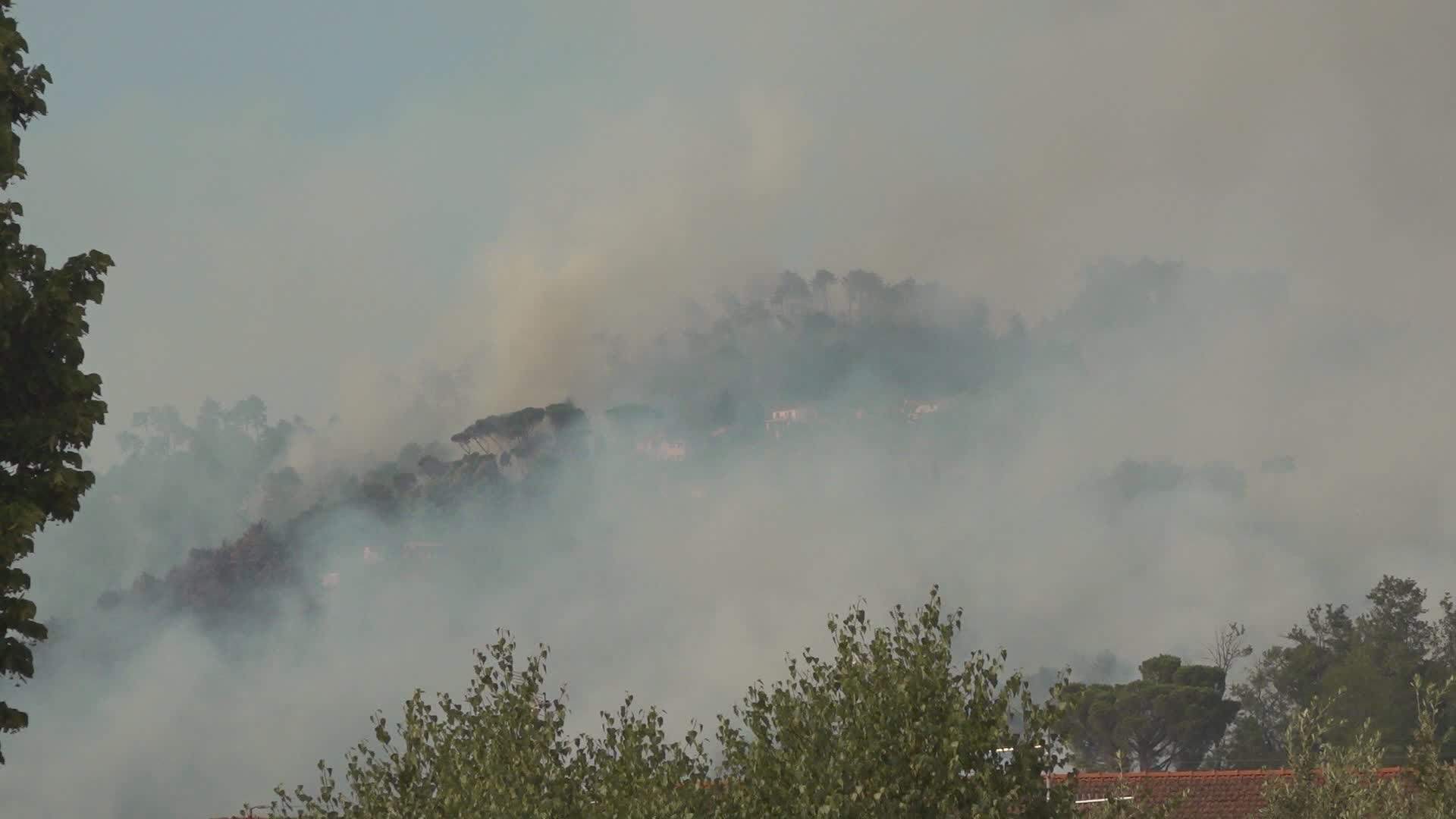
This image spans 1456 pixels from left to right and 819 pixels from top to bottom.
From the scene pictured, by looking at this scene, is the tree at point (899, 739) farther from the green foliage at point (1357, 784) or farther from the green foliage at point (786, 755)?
the green foliage at point (1357, 784)

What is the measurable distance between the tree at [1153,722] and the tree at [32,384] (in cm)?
9966

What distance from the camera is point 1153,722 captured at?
11325 cm

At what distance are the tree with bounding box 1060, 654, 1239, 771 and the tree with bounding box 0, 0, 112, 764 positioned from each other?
99.7 meters

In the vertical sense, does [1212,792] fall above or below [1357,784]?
above

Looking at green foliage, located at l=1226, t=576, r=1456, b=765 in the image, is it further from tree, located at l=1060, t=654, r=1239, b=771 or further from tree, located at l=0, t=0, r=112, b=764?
tree, located at l=0, t=0, r=112, b=764

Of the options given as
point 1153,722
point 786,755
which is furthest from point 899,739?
point 1153,722

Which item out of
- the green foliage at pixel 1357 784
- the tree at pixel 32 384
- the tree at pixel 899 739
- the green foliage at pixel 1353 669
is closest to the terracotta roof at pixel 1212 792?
the green foliage at pixel 1357 784

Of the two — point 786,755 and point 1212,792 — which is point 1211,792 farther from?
point 786,755

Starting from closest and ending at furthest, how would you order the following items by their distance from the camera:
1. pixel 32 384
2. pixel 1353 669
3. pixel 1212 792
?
pixel 32 384
pixel 1212 792
pixel 1353 669

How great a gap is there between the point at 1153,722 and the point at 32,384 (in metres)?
106

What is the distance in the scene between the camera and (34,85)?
1630cm

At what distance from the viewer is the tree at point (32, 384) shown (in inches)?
595

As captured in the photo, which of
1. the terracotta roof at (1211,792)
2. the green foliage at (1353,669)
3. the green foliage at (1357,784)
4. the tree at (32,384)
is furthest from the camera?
the green foliage at (1353,669)

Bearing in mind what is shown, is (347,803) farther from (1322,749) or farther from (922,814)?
(1322,749)
